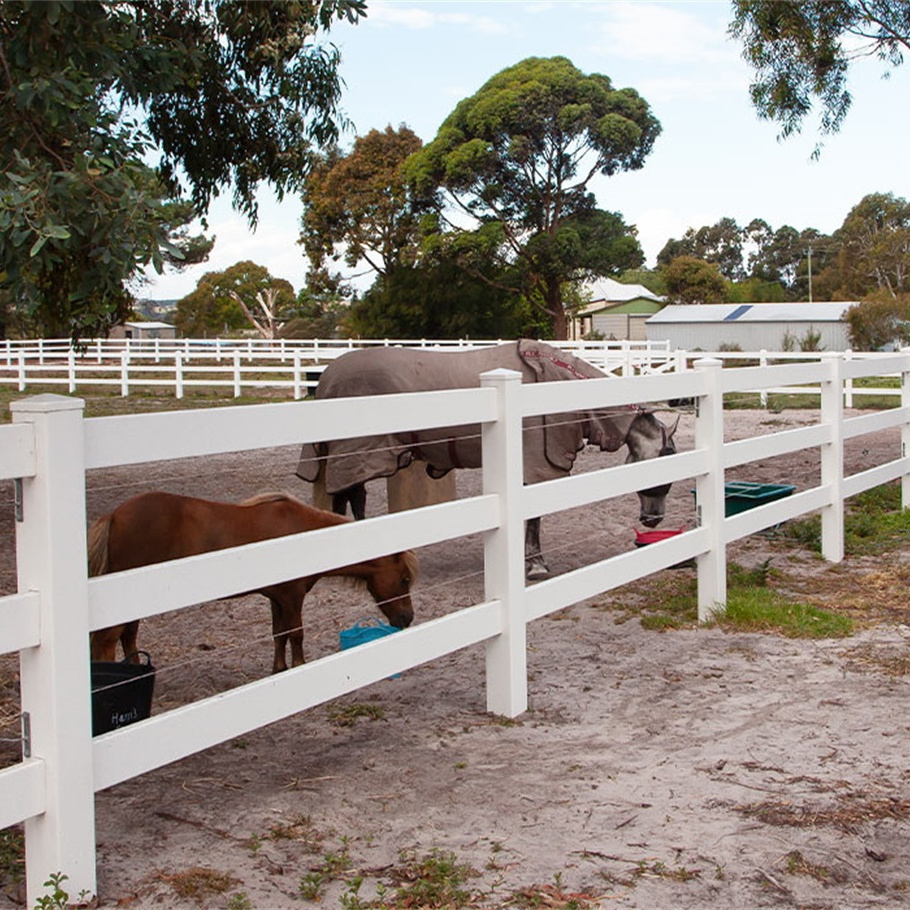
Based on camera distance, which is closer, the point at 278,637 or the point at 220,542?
the point at 220,542

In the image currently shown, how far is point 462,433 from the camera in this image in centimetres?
784

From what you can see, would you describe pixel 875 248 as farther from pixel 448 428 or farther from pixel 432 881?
pixel 432 881

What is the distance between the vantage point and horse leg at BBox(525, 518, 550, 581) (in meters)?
7.68

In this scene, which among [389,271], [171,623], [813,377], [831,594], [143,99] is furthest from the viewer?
[389,271]

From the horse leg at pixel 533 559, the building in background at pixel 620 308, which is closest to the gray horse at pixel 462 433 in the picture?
the horse leg at pixel 533 559

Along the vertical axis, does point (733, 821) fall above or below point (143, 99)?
below

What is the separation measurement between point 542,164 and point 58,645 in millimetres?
40932

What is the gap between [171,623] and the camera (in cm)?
650

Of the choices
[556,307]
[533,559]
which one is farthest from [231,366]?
[533,559]

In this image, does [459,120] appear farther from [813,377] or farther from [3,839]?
[3,839]

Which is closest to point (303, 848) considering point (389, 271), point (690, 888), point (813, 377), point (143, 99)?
point (690, 888)

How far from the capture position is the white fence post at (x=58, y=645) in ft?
9.62

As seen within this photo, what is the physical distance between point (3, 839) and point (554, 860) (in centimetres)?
154

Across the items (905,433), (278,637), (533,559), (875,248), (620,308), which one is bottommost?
(533,559)
